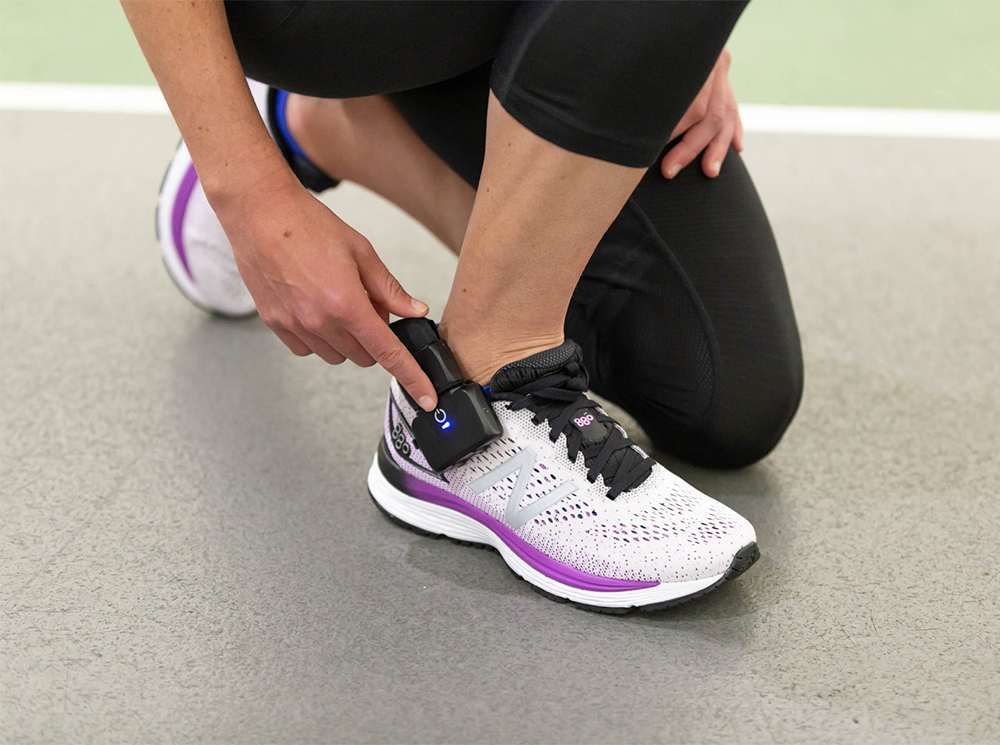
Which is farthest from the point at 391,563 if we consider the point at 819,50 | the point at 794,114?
the point at 819,50

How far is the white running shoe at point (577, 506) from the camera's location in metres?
0.65

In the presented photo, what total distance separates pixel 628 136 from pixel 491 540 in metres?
0.32

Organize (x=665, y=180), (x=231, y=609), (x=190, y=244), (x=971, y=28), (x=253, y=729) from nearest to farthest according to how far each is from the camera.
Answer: (x=253, y=729), (x=231, y=609), (x=665, y=180), (x=190, y=244), (x=971, y=28)

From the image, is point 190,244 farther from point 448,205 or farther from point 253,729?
point 253,729

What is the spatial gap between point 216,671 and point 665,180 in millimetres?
537

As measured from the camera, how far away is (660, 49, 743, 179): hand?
800 millimetres

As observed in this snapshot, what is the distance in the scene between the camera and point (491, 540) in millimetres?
721

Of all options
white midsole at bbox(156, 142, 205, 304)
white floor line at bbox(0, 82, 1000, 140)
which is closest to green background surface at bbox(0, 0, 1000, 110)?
white floor line at bbox(0, 82, 1000, 140)

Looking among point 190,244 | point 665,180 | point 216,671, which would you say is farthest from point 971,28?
point 216,671

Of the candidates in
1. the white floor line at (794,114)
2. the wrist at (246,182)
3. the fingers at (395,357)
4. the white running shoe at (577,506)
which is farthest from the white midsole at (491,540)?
the white floor line at (794,114)

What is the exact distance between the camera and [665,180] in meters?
0.81

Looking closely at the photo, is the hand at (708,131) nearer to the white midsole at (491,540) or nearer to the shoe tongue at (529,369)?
the shoe tongue at (529,369)

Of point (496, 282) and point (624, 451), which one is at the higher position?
point (496, 282)

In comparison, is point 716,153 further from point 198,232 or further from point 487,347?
point 198,232
